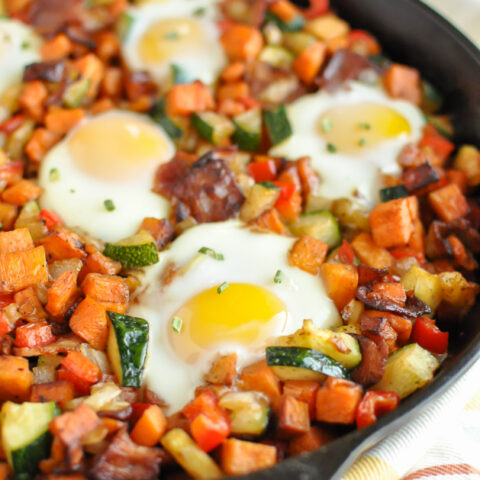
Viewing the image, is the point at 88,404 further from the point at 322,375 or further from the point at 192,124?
the point at 192,124

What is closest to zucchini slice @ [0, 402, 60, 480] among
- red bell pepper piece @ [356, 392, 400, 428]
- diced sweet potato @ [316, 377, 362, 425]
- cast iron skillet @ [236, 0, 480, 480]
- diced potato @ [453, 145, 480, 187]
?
diced sweet potato @ [316, 377, 362, 425]

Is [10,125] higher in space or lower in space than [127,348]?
lower

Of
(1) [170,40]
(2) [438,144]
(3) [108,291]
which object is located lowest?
(3) [108,291]

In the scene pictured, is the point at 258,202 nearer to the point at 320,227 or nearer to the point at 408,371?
the point at 320,227

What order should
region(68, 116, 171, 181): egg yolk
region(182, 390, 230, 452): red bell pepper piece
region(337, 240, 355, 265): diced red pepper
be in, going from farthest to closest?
1. region(68, 116, 171, 181): egg yolk
2. region(337, 240, 355, 265): diced red pepper
3. region(182, 390, 230, 452): red bell pepper piece

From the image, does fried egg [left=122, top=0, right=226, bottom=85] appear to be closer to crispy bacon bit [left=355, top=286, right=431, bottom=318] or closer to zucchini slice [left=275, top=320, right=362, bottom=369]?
crispy bacon bit [left=355, top=286, right=431, bottom=318]

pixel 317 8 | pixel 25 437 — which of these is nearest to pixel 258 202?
pixel 25 437
